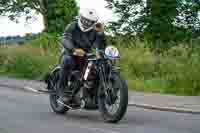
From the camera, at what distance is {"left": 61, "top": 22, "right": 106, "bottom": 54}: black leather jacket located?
12.0 m

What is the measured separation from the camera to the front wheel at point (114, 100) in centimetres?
1080

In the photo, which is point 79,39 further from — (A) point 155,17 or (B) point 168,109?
(A) point 155,17

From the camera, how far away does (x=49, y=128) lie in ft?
35.2

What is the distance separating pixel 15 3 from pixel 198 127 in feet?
111

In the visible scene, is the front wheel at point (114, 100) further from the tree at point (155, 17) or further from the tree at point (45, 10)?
the tree at point (45, 10)

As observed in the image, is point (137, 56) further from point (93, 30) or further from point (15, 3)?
point (15, 3)

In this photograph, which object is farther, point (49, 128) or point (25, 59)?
point (25, 59)

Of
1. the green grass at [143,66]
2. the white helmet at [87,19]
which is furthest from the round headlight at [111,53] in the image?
the green grass at [143,66]

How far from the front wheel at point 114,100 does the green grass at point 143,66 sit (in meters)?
6.14

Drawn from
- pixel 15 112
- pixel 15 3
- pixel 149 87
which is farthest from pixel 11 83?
pixel 15 3

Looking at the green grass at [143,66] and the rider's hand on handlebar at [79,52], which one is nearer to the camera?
the rider's hand on handlebar at [79,52]

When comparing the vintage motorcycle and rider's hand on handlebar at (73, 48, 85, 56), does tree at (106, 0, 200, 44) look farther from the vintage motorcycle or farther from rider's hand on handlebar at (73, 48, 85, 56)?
rider's hand on handlebar at (73, 48, 85, 56)

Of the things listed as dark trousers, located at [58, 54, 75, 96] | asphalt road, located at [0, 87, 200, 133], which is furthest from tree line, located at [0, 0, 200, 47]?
dark trousers, located at [58, 54, 75, 96]

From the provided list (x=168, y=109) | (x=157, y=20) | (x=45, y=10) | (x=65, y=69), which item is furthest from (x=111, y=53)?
(x=45, y=10)
